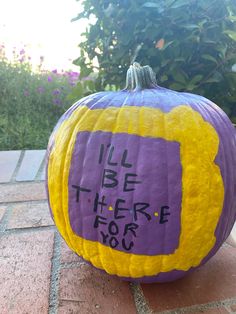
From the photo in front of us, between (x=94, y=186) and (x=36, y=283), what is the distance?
0.37 meters

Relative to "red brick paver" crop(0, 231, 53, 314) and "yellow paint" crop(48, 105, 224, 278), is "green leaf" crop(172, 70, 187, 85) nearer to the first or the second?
"yellow paint" crop(48, 105, 224, 278)

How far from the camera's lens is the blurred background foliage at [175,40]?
4.76ft

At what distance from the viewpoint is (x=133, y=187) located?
0.79 m

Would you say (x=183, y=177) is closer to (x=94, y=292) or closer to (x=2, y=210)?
(x=94, y=292)

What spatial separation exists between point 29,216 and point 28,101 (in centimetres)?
208

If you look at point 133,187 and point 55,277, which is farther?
point 55,277

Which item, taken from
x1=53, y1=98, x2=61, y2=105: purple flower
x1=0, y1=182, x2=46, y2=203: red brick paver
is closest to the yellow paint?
x1=0, y1=182, x2=46, y2=203: red brick paver

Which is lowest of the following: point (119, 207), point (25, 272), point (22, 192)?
point (22, 192)

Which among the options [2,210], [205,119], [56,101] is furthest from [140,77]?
[56,101]

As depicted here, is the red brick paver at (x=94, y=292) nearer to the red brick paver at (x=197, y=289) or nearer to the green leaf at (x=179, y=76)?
the red brick paver at (x=197, y=289)

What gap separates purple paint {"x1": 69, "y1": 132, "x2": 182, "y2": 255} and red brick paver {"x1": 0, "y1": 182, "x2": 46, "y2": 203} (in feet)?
2.78

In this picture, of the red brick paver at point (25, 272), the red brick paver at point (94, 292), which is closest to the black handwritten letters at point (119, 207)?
the red brick paver at point (94, 292)

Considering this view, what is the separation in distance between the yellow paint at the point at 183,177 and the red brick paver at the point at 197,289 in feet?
0.30

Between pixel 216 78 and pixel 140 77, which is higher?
pixel 140 77
